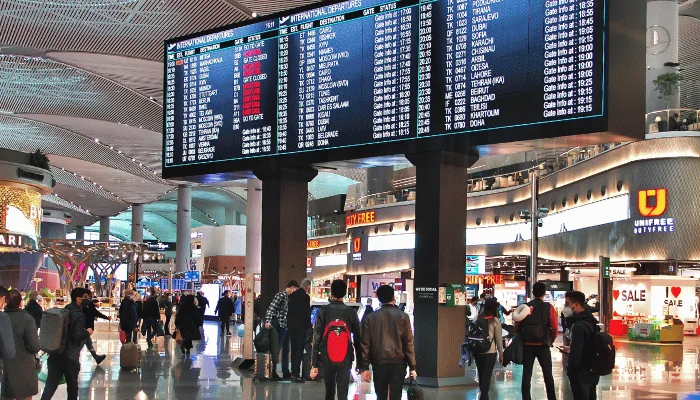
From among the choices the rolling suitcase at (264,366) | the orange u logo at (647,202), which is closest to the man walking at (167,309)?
the orange u logo at (647,202)

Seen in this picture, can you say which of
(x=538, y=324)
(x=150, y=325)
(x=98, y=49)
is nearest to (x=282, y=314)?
(x=538, y=324)

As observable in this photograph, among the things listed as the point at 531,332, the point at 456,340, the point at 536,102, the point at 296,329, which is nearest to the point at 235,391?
the point at 296,329

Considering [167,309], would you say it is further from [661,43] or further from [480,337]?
[480,337]

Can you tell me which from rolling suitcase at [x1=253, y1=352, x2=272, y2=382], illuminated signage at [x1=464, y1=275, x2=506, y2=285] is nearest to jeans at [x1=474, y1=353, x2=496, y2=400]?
rolling suitcase at [x1=253, y1=352, x2=272, y2=382]

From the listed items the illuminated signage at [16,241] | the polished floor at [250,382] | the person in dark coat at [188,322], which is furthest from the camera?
the illuminated signage at [16,241]

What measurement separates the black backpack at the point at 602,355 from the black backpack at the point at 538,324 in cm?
182

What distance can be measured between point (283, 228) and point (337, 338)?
820cm

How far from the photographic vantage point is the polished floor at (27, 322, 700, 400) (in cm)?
1383

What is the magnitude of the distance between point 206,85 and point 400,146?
4355 millimetres

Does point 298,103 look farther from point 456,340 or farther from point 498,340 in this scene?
point 498,340

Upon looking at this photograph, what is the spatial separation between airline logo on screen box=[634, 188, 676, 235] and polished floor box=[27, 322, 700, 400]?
26.9 ft

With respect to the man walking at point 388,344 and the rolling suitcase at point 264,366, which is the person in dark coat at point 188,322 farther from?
the man walking at point 388,344

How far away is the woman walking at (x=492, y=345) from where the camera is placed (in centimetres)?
1200

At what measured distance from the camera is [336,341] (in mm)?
9727
